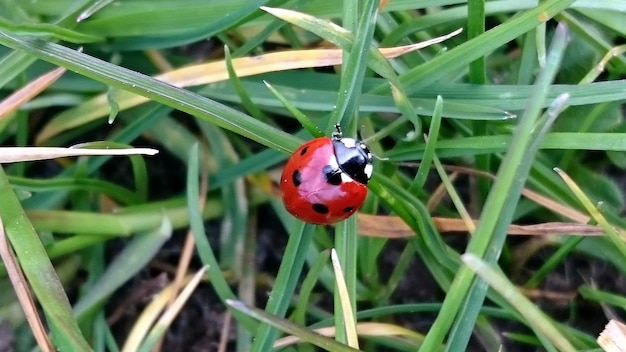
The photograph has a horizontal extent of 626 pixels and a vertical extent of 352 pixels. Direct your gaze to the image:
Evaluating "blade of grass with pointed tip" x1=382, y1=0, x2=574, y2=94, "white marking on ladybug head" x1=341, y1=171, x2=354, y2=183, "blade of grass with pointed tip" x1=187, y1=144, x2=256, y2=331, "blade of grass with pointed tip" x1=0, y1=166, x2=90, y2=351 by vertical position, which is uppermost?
"blade of grass with pointed tip" x1=382, y1=0, x2=574, y2=94

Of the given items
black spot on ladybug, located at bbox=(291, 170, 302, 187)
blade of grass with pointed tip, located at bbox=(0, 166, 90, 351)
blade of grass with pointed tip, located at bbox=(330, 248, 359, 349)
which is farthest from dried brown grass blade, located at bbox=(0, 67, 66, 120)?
blade of grass with pointed tip, located at bbox=(330, 248, 359, 349)

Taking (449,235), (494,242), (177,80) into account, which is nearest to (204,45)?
(177,80)

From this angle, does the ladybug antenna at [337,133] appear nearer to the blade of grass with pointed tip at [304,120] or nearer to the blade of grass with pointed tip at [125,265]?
the blade of grass with pointed tip at [304,120]

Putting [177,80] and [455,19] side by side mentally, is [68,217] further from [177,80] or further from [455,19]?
[455,19]

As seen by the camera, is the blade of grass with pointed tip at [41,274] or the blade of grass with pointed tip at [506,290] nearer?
the blade of grass with pointed tip at [506,290]

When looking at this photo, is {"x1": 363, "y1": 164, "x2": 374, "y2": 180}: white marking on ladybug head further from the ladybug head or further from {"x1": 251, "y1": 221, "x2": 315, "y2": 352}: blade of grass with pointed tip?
{"x1": 251, "y1": 221, "x2": 315, "y2": 352}: blade of grass with pointed tip

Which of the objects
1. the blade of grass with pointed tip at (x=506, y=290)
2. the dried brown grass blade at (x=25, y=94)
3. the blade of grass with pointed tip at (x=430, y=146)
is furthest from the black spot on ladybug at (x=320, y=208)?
the dried brown grass blade at (x=25, y=94)

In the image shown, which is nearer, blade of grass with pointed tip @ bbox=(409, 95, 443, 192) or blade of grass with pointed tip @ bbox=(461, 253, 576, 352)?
blade of grass with pointed tip @ bbox=(461, 253, 576, 352)
